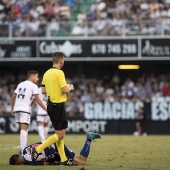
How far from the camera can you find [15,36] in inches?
1243

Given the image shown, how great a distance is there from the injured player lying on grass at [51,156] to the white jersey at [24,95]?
360cm

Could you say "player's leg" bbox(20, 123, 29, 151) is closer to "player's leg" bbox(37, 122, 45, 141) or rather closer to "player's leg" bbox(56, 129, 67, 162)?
"player's leg" bbox(56, 129, 67, 162)

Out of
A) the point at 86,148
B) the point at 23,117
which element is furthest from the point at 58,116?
the point at 23,117

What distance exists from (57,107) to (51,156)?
3.41 ft

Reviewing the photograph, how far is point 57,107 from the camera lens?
12320 millimetres

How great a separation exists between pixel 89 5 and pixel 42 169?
21.2 m

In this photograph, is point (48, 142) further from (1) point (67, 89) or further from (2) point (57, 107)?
(1) point (67, 89)

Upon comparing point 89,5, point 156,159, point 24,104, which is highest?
point 89,5

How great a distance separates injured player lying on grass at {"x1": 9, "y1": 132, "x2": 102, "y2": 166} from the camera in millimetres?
12438

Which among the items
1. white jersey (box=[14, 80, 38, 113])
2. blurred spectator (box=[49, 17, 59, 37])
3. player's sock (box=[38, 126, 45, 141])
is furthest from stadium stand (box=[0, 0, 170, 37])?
white jersey (box=[14, 80, 38, 113])

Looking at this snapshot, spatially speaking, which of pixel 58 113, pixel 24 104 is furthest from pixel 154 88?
pixel 58 113

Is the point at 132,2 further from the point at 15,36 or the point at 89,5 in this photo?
the point at 15,36

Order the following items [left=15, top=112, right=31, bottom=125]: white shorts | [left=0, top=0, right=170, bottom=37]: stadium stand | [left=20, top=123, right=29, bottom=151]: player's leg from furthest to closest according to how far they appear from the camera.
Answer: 1. [left=0, top=0, right=170, bottom=37]: stadium stand
2. [left=15, top=112, right=31, bottom=125]: white shorts
3. [left=20, top=123, right=29, bottom=151]: player's leg

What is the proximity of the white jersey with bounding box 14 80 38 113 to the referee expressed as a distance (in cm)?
363
